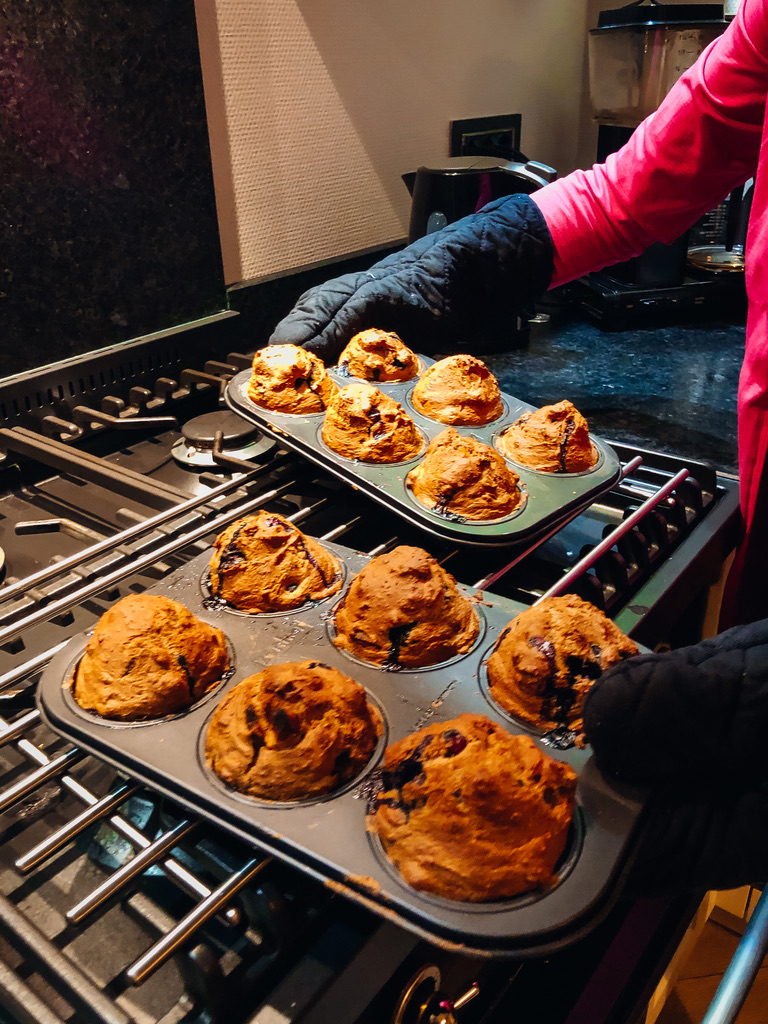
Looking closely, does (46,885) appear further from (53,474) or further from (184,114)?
(184,114)

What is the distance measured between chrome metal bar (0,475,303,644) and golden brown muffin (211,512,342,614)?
71mm

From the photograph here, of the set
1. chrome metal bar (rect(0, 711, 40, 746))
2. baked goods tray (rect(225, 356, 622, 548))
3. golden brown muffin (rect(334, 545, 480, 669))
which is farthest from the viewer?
baked goods tray (rect(225, 356, 622, 548))

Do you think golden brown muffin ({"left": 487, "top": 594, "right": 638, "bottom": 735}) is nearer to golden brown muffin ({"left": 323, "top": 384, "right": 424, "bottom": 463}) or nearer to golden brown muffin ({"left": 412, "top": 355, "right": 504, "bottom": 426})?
golden brown muffin ({"left": 323, "top": 384, "right": 424, "bottom": 463})

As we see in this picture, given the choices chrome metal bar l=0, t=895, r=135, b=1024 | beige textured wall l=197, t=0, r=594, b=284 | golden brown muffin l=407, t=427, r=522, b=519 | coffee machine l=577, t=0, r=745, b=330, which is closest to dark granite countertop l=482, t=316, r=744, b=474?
coffee machine l=577, t=0, r=745, b=330

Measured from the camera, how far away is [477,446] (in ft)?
4.15

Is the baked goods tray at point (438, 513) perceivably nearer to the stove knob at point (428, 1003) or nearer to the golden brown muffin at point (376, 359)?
the golden brown muffin at point (376, 359)

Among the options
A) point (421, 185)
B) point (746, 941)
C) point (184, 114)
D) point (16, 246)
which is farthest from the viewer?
point (421, 185)

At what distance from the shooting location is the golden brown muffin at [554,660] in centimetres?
83

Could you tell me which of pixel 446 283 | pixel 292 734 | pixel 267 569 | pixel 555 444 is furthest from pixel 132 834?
pixel 446 283

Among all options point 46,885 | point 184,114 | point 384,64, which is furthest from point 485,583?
point 384,64

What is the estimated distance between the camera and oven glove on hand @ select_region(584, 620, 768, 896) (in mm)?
674

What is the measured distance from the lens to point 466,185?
1.99 m

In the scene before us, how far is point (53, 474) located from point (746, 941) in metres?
1.43

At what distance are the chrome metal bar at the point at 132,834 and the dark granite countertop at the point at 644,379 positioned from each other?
4.00 ft
